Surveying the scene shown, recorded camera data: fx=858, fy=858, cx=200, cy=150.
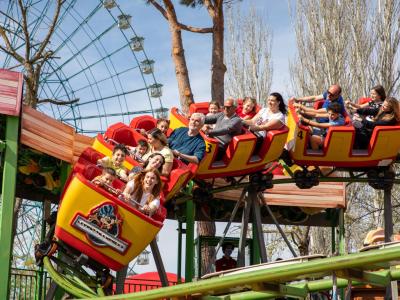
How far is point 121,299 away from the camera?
6133 millimetres

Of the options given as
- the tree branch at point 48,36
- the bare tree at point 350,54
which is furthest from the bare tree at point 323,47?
the tree branch at point 48,36

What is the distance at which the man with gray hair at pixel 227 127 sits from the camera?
30.4 ft

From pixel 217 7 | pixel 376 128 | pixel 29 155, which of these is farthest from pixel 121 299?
pixel 217 7

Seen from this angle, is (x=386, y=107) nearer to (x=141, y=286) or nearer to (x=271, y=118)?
(x=271, y=118)

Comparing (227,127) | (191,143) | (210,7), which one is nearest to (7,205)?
(191,143)

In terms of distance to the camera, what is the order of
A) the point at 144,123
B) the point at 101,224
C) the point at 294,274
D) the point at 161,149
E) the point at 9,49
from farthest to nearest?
1. the point at 9,49
2. the point at 144,123
3. the point at 161,149
4. the point at 101,224
5. the point at 294,274

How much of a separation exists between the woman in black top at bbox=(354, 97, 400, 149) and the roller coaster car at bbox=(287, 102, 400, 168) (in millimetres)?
86

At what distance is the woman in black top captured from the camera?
9.67 metres

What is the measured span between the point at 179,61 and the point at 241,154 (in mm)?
5889

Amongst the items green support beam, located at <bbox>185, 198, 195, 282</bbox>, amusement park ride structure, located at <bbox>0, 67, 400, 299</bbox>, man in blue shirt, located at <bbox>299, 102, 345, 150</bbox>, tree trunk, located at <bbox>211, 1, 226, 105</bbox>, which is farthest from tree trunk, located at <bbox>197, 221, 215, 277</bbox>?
man in blue shirt, located at <bbox>299, 102, 345, 150</bbox>

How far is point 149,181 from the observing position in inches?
Result: 298

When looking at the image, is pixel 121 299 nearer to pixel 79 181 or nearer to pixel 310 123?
pixel 79 181

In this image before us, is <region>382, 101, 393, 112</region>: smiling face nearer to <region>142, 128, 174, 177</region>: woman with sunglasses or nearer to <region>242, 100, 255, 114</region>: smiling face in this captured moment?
<region>242, 100, 255, 114</region>: smiling face

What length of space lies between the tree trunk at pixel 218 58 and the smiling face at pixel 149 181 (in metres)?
6.92
